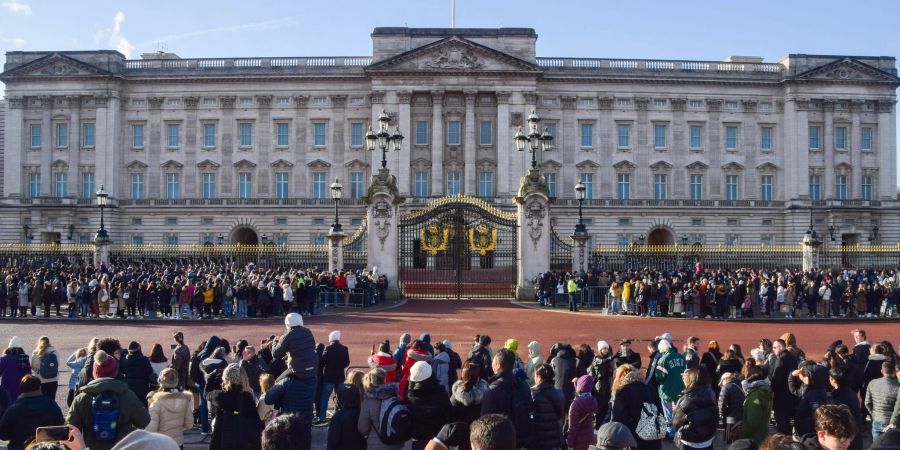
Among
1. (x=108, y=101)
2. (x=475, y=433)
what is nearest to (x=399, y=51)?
(x=108, y=101)

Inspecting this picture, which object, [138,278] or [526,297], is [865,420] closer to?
[526,297]

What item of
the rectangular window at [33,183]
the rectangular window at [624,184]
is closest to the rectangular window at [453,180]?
the rectangular window at [624,184]

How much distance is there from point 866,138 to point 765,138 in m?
8.49

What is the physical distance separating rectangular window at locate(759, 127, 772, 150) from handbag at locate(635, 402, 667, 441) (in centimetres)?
5759

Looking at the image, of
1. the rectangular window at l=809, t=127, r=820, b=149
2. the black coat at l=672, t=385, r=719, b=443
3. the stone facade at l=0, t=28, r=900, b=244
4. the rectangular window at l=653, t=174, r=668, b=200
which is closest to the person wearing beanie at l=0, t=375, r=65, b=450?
the black coat at l=672, t=385, r=719, b=443

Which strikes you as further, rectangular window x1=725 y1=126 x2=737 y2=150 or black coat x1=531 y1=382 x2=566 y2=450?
rectangular window x1=725 y1=126 x2=737 y2=150

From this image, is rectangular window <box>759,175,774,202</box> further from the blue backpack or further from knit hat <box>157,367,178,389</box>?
the blue backpack

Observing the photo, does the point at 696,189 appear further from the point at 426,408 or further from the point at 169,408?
the point at 169,408

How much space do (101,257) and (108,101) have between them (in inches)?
1054

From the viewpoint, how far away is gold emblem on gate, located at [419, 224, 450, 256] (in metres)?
31.5

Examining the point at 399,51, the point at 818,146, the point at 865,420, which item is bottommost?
the point at 865,420

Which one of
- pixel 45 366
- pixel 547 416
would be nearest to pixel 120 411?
pixel 547 416

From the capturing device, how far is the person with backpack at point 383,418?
736cm

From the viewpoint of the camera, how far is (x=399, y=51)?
189ft
